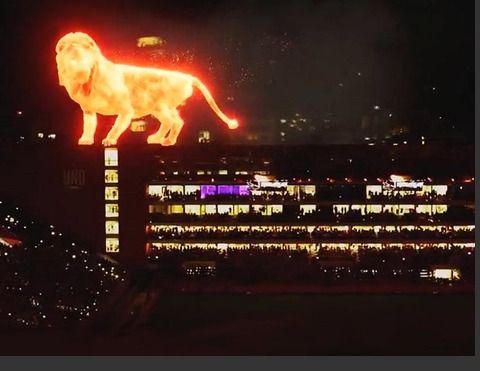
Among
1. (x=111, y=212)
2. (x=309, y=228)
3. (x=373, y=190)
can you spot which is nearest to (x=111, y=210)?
(x=111, y=212)

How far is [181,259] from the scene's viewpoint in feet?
36.1

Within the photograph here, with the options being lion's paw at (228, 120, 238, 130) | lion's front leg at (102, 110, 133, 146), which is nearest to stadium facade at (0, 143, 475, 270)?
lion's front leg at (102, 110, 133, 146)

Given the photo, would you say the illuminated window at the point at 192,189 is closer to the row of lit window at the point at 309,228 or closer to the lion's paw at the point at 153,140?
the row of lit window at the point at 309,228

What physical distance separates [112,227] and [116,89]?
176 cm

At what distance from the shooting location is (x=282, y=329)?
846cm

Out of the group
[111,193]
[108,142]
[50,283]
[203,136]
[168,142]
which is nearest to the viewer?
[50,283]

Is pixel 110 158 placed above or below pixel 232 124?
below

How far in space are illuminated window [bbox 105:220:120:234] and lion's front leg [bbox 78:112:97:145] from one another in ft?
3.47

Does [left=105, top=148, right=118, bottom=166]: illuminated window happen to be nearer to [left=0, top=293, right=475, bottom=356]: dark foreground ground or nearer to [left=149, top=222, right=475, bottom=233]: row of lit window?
[left=149, top=222, right=475, bottom=233]: row of lit window

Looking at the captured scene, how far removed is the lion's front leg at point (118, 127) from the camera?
11.3 m

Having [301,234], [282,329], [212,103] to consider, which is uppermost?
[212,103]

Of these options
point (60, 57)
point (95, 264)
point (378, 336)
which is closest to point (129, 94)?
point (60, 57)

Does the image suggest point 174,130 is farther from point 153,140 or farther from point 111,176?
point 111,176

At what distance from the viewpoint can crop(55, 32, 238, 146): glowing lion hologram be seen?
1113 centimetres
